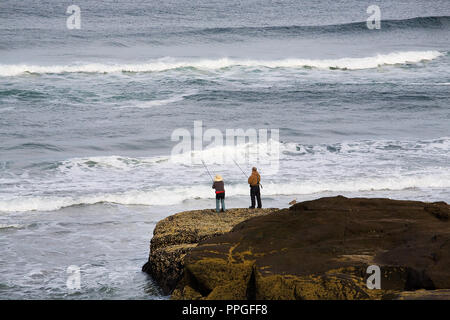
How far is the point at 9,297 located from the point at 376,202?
5313 millimetres

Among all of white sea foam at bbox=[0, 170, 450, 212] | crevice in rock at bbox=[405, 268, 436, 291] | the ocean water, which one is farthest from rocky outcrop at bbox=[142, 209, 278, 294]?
white sea foam at bbox=[0, 170, 450, 212]

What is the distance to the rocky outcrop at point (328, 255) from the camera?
6.60 metres

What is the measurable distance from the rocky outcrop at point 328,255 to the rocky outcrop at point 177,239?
0.08m

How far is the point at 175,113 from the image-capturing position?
77.9 feet

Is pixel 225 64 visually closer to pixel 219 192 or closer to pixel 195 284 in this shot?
pixel 219 192

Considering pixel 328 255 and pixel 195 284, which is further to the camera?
pixel 195 284

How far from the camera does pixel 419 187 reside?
51.5 feet

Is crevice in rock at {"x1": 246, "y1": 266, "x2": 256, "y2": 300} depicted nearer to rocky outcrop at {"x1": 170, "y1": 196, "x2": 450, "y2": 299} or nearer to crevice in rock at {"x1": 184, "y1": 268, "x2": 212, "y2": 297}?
rocky outcrop at {"x1": 170, "y1": 196, "x2": 450, "y2": 299}

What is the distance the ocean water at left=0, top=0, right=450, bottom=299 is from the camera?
12367mm

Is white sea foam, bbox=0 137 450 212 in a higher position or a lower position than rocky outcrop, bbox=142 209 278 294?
lower

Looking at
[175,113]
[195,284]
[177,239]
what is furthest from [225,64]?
[195,284]

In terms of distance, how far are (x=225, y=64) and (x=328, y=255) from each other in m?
27.0

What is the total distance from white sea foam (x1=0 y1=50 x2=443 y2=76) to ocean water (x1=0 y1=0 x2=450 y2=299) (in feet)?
0.38

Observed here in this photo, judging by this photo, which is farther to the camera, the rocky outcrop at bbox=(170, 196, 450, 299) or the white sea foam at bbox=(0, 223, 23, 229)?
the white sea foam at bbox=(0, 223, 23, 229)
